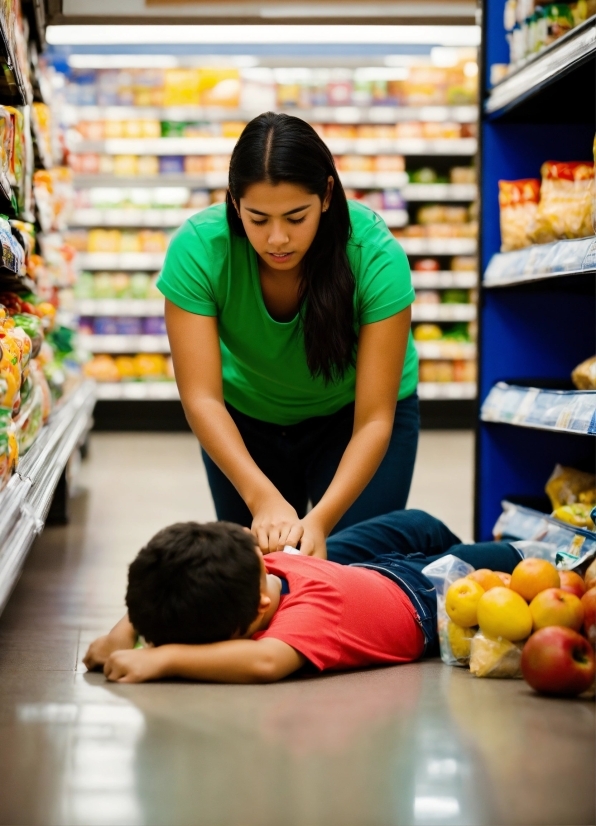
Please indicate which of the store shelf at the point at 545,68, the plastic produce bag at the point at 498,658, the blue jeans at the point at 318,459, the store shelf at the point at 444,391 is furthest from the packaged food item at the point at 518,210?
the store shelf at the point at 444,391

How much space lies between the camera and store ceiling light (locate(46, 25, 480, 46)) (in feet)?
22.7

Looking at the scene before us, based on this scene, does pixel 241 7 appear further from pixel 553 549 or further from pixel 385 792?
pixel 385 792

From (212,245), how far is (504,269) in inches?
50.3

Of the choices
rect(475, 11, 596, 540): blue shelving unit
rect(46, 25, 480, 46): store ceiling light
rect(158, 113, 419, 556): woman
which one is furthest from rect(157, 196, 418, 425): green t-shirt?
rect(46, 25, 480, 46): store ceiling light

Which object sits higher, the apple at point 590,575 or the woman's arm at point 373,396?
the woman's arm at point 373,396

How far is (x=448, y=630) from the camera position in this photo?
207cm

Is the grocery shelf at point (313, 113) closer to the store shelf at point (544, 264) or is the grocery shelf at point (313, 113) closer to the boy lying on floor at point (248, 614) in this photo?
the store shelf at point (544, 264)

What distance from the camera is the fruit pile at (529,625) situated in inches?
69.4

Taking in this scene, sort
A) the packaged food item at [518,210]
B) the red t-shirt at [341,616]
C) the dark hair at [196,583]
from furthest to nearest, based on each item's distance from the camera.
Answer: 1. the packaged food item at [518,210]
2. the red t-shirt at [341,616]
3. the dark hair at [196,583]

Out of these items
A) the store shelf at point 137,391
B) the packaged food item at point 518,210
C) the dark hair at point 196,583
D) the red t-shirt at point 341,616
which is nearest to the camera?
the dark hair at point 196,583

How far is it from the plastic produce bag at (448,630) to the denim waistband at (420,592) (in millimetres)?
19

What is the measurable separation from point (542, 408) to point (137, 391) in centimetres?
537

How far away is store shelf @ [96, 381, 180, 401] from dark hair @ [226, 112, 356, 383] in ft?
18.4

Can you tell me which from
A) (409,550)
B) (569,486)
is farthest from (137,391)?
(409,550)
